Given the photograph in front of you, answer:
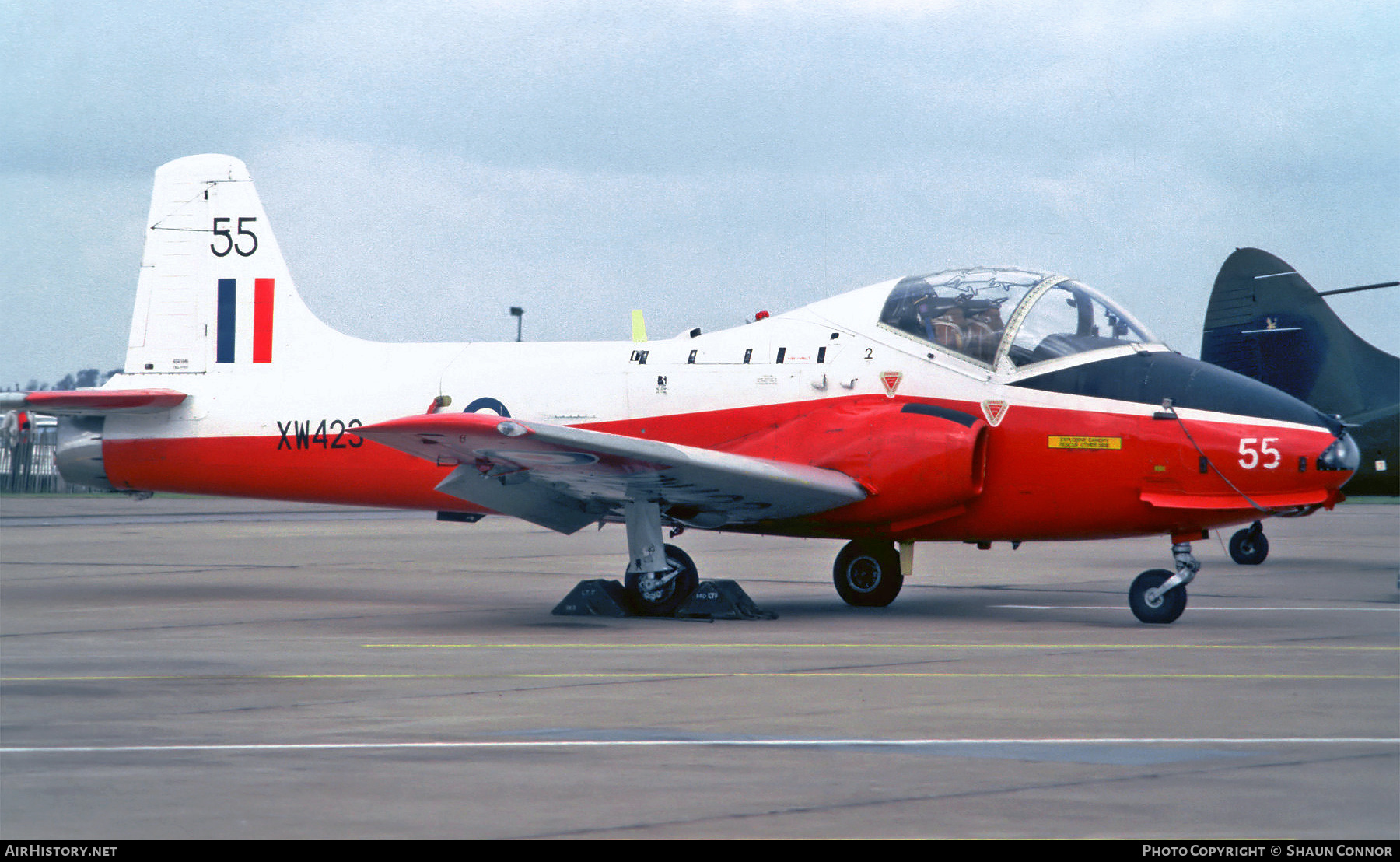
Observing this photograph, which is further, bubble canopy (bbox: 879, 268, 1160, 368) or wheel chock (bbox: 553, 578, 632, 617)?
→ wheel chock (bbox: 553, 578, 632, 617)

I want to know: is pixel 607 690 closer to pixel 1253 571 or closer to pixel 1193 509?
pixel 1193 509

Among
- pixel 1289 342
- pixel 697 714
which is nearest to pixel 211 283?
pixel 697 714

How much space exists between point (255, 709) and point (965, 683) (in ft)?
14.0

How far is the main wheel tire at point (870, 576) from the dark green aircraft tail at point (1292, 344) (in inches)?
368

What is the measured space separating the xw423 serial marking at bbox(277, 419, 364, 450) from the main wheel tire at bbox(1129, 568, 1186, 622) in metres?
7.88

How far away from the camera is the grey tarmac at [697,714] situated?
589 centimetres

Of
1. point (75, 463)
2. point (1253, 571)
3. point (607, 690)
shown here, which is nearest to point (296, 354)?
point (75, 463)

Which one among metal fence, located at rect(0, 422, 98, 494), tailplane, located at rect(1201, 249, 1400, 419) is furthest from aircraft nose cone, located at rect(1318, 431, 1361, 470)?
metal fence, located at rect(0, 422, 98, 494)

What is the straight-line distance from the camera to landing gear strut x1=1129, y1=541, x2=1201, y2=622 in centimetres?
1352

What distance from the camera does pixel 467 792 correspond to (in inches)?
248

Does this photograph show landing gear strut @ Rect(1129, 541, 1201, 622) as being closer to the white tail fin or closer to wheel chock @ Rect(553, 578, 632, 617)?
wheel chock @ Rect(553, 578, 632, 617)

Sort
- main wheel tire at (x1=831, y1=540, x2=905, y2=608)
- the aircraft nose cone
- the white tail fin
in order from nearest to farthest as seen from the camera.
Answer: the aircraft nose cone
main wheel tire at (x1=831, y1=540, x2=905, y2=608)
the white tail fin

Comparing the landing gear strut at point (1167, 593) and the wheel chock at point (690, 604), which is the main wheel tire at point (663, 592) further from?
the landing gear strut at point (1167, 593)

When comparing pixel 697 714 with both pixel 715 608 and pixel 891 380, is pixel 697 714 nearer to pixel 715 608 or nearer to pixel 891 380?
pixel 715 608
